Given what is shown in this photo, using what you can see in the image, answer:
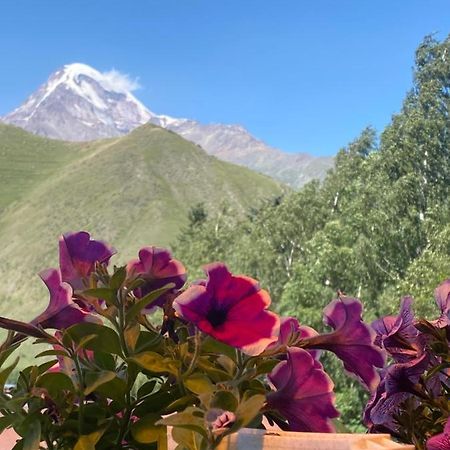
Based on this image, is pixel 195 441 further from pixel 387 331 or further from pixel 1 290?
pixel 1 290

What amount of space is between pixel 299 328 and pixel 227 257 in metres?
21.6

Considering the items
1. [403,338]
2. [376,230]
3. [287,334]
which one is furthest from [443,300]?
[376,230]

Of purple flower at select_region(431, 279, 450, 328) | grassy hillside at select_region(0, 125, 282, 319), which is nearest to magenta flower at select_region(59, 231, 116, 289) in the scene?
purple flower at select_region(431, 279, 450, 328)

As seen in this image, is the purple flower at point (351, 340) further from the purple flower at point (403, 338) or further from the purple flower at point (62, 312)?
the purple flower at point (62, 312)

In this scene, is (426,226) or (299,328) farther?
(426,226)

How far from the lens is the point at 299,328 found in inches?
27.4

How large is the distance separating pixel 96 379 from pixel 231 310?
127mm

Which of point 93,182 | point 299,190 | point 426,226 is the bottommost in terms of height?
point 426,226

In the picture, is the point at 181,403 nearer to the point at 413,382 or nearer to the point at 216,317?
the point at 216,317

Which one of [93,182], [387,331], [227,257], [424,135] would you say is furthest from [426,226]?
[93,182]

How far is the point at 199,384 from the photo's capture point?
21.2 inches

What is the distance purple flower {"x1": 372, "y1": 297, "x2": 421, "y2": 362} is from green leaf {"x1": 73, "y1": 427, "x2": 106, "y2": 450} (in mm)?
298

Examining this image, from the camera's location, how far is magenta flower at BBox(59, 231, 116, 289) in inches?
28.1

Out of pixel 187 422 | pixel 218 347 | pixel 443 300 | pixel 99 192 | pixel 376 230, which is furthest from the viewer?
pixel 99 192
